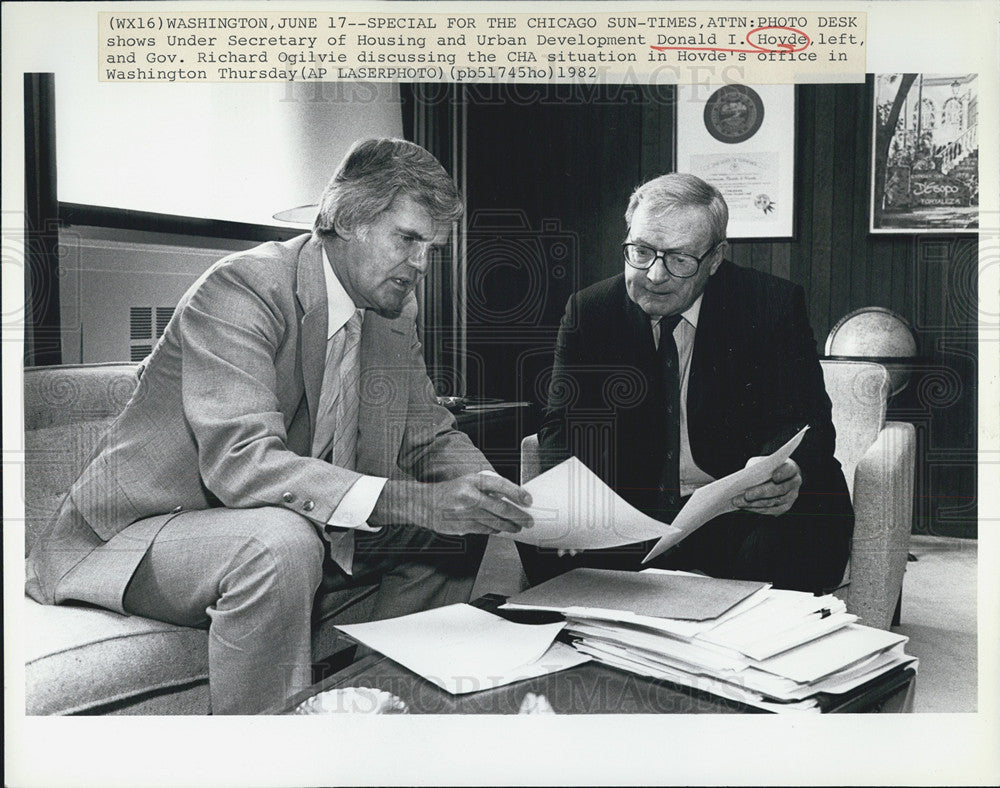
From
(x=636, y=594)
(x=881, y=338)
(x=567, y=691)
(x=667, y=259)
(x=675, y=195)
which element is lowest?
(x=567, y=691)

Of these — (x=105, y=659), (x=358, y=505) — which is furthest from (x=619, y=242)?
(x=105, y=659)

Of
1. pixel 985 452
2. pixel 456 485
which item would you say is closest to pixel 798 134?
pixel 985 452

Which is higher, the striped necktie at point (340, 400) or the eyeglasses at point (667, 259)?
the eyeglasses at point (667, 259)

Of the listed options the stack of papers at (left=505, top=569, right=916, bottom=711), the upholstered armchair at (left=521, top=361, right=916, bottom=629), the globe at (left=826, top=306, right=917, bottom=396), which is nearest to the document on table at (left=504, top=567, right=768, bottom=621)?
the stack of papers at (left=505, top=569, right=916, bottom=711)

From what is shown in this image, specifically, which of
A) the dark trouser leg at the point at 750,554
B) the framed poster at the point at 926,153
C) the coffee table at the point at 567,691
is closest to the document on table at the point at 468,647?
the coffee table at the point at 567,691

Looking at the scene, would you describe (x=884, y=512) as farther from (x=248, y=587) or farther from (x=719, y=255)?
(x=248, y=587)

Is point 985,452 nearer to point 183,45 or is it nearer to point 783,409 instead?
point 783,409

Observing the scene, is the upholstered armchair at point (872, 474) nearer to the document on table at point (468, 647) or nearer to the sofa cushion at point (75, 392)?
the document on table at point (468, 647)

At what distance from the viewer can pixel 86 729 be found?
53.2 inches

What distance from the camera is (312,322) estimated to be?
138 cm

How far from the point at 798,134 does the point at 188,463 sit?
1.18m

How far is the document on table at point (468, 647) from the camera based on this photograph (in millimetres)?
1211

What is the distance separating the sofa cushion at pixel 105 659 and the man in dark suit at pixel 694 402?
0.58 m

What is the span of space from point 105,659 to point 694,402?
41.5 inches
